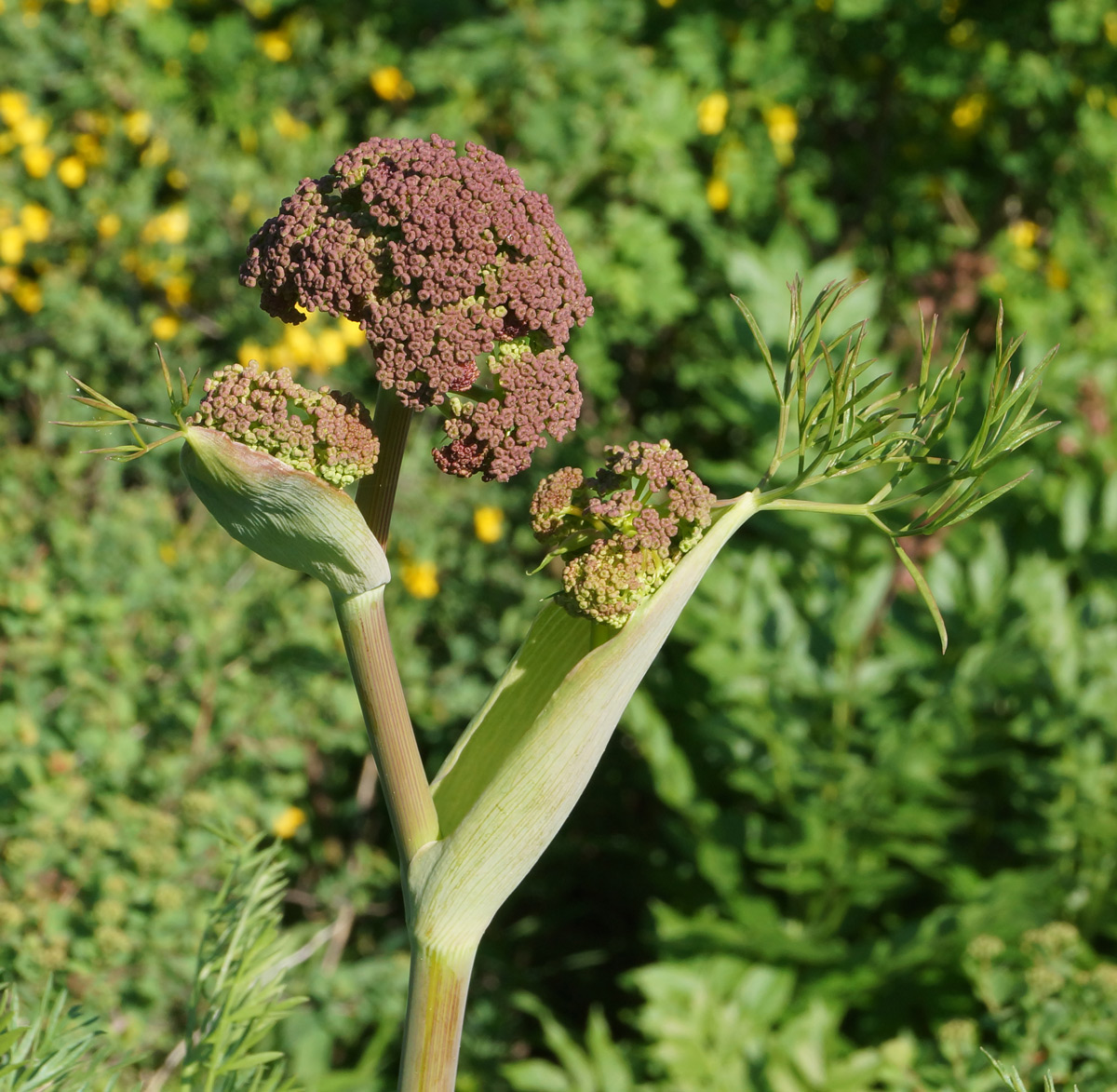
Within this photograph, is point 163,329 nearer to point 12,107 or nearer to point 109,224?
point 109,224

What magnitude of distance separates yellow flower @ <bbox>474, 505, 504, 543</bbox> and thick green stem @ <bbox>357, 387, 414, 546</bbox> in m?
1.85

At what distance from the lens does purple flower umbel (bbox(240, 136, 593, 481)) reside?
65cm

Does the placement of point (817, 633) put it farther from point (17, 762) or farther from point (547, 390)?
point (547, 390)

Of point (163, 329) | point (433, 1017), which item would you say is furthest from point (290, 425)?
point (163, 329)

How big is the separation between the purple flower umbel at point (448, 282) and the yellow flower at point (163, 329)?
2193 mm

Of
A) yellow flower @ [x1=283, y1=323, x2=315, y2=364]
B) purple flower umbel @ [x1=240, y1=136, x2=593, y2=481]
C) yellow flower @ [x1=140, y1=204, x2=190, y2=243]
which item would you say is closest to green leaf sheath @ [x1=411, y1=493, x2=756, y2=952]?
purple flower umbel @ [x1=240, y1=136, x2=593, y2=481]

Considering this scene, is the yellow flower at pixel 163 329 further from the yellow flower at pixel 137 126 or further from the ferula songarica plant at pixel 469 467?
the ferula songarica plant at pixel 469 467

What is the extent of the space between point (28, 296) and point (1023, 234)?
108 inches

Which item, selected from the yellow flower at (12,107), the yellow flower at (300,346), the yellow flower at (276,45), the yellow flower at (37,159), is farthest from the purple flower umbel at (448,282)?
the yellow flower at (276,45)

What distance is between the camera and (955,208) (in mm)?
3584

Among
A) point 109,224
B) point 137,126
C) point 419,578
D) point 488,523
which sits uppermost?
point 137,126

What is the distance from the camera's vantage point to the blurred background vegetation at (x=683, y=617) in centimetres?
196

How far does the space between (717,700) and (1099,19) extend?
2.04 metres

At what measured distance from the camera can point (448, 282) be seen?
65cm
